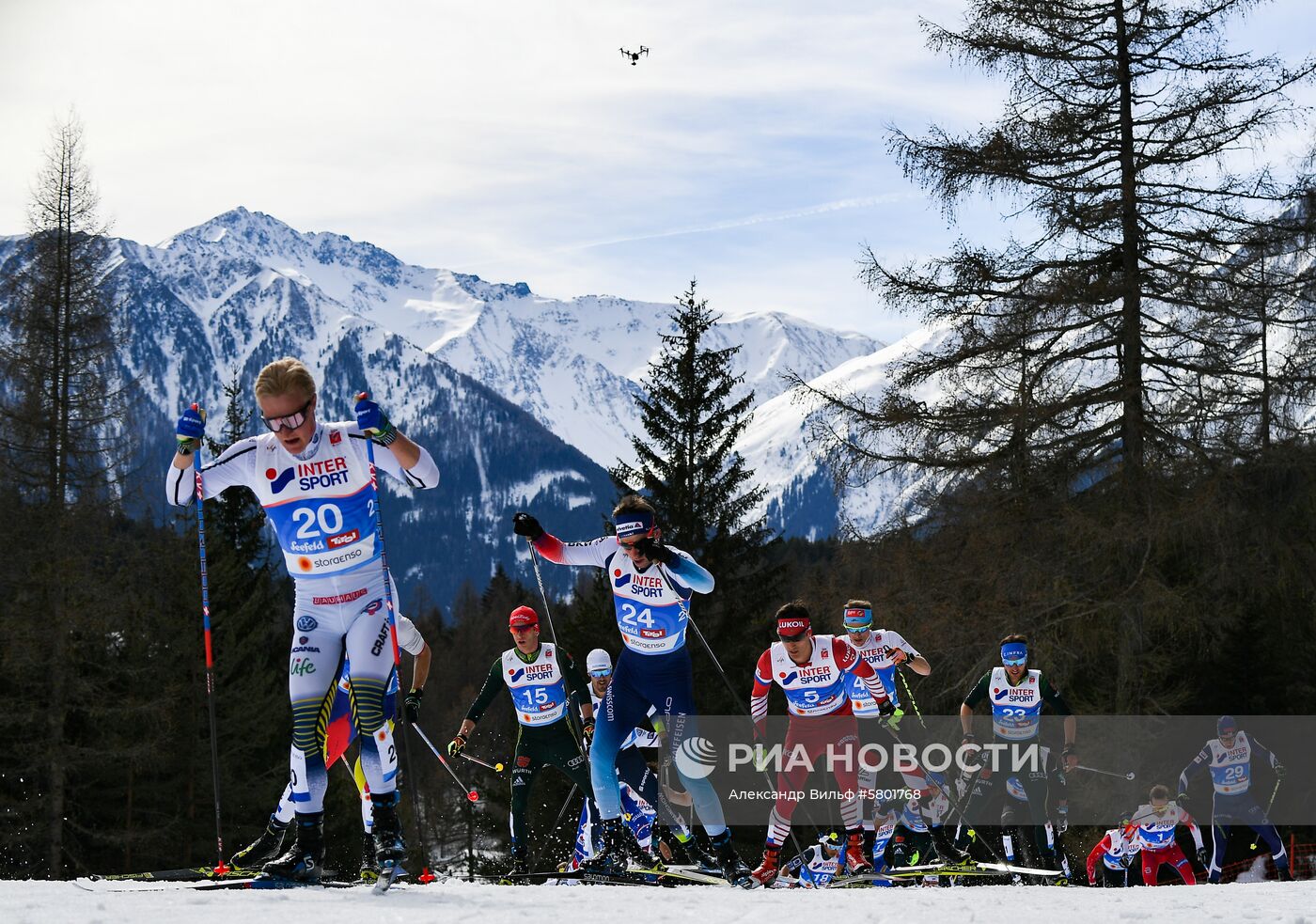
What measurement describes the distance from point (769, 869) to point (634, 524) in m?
2.63

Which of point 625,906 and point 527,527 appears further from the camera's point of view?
point 527,527

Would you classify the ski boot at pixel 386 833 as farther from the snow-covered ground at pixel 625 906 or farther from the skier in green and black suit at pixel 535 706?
the skier in green and black suit at pixel 535 706

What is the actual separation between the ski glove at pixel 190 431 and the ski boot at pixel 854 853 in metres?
5.95

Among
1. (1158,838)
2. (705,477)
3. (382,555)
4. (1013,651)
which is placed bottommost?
(1158,838)

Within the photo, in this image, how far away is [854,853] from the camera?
32.1ft

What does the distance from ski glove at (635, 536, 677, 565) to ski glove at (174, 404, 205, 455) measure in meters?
2.92

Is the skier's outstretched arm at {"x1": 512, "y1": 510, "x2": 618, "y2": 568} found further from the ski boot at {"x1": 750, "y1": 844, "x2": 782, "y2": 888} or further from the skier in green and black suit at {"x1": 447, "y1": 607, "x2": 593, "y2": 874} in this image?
the skier in green and black suit at {"x1": 447, "y1": 607, "x2": 593, "y2": 874}

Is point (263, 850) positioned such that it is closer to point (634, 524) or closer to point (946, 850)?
point (634, 524)

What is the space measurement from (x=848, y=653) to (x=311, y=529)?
4.82m

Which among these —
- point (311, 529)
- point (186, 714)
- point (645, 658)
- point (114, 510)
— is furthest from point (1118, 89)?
point (186, 714)

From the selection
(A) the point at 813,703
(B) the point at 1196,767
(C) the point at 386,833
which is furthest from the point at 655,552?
(B) the point at 1196,767

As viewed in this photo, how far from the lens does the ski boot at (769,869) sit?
27.7ft

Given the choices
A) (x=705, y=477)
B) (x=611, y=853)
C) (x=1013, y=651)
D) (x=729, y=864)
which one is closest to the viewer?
(x=729, y=864)

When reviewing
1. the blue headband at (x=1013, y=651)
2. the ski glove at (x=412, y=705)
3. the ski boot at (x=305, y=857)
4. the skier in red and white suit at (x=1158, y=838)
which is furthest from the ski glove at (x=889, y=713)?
the ski boot at (x=305, y=857)
